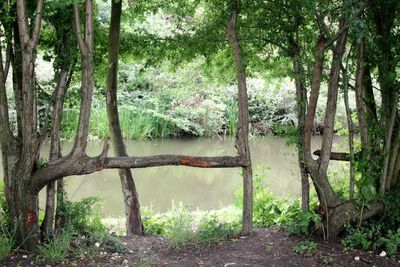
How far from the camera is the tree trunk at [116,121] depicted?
562 cm

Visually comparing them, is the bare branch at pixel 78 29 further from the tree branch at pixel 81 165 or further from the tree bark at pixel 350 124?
the tree bark at pixel 350 124

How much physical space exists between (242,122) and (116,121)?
1681 mm

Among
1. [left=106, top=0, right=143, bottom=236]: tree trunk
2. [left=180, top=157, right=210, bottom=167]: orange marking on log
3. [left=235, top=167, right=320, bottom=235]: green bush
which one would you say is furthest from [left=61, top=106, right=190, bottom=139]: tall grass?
Answer: [left=180, top=157, right=210, bottom=167]: orange marking on log

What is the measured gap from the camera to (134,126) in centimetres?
1656

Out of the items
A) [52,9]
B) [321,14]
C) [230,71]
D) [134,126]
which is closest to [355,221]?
[321,14]

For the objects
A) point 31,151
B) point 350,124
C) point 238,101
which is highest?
point 238,101

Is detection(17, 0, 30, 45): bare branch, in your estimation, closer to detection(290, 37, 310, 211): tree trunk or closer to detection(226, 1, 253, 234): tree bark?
detection(226, 1, 253, 234): tree bark

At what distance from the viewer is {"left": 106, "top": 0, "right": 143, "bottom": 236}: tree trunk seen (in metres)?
5.62

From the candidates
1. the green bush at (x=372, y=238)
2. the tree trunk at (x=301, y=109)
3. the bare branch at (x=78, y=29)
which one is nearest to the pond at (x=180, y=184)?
the tree trunk at (x=301, y=109)

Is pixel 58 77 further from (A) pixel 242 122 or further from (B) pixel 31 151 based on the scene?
(A) pixel 242 122

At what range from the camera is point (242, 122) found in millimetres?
5305

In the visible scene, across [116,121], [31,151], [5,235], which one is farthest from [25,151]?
[116,121]

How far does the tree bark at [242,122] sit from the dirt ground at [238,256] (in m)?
0.34

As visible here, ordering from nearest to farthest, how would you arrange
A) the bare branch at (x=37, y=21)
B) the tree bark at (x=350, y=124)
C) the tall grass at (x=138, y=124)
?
the bare branch at (x=37, y=21)
the tree bark at (x=350, y=124)
the tall grass at (x=138, y=124)
